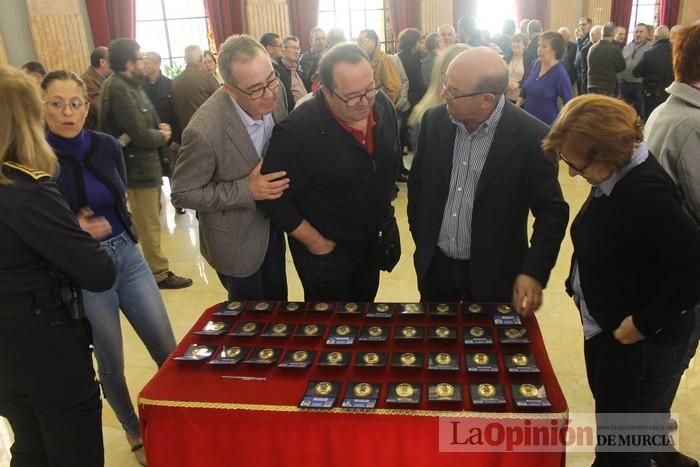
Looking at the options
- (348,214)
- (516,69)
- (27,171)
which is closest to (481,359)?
(348,214)

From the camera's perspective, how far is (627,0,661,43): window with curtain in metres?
12.8

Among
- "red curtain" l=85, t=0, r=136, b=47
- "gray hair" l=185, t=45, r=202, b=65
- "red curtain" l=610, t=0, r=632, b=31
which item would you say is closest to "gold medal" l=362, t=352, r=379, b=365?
"gray hair" l=185, t=45, r=202, b=65

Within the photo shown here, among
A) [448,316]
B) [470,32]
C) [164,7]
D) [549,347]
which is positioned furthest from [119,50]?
[164,7]

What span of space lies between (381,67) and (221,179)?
3870 millimetres

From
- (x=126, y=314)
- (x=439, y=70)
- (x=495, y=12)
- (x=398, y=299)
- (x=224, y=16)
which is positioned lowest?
(x=398, y=299)

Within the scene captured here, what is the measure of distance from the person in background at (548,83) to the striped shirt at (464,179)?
3.09 m

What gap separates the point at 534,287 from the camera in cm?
189

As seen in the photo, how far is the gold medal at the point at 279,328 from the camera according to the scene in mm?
1807

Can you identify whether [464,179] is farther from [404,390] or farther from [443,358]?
[404,390]

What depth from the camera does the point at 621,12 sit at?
39.4 ft

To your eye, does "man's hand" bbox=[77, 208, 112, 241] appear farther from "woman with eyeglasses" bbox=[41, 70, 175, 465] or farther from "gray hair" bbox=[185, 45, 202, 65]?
"gray hair" bbox=[185, 45, 202, 65]

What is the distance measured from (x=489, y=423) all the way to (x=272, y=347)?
0.68 meters

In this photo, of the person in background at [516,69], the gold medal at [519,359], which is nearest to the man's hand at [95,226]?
the gold medal at [519,359]

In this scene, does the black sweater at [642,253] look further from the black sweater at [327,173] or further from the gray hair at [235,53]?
the gray hair at [235,53]
